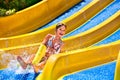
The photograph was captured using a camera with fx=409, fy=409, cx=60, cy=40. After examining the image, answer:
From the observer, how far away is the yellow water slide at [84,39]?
886cm

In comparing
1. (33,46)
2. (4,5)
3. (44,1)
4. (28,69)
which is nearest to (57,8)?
(44,1)

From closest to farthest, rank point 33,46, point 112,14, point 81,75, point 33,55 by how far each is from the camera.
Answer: point 81,75
point 33,55
point 33,46
point 112,14

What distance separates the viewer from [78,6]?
40.1 feet

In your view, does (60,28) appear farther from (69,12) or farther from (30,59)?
(69,12)

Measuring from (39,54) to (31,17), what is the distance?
3194 mm

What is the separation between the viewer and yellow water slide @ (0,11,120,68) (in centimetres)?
886

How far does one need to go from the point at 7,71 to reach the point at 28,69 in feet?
2.28

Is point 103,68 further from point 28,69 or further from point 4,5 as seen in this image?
point 4,5

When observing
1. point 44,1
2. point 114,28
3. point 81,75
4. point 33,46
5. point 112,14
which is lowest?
point 81,75

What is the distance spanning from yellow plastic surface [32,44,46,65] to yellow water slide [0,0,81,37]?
2561 mm

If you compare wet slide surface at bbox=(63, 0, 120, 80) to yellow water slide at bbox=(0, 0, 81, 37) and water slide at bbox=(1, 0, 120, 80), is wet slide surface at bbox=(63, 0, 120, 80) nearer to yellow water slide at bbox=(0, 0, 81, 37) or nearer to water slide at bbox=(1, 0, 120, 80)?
water slide at bbox=(1, 0, 120, 80)

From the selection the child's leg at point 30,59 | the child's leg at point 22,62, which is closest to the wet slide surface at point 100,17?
the child's leg at point 30,59

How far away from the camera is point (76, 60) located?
7.77 meters

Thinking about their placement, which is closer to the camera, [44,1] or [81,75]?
[81,75]
